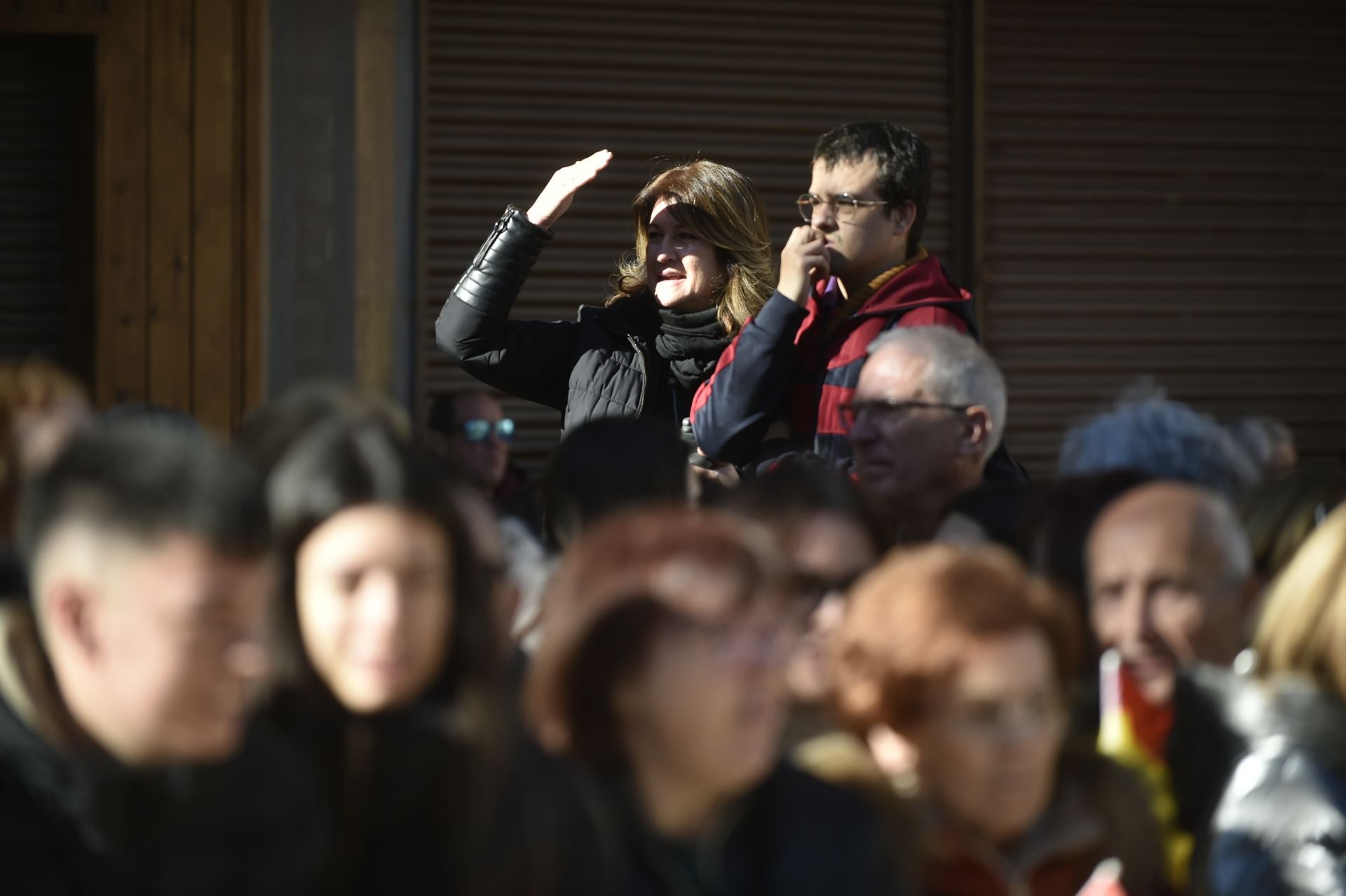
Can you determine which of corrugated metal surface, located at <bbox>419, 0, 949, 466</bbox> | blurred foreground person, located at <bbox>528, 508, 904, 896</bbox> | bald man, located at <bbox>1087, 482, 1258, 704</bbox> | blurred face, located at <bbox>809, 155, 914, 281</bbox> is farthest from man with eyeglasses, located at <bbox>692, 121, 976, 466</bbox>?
corrugated metal surface, located at <bbox>419, 0, 949, 466</bbox>

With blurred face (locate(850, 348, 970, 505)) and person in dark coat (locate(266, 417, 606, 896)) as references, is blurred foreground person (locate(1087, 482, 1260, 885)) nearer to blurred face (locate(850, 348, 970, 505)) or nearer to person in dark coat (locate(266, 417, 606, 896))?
blurred face (locate(850, 348, 970, 505))

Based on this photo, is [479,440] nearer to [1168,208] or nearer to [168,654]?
[1168,208]

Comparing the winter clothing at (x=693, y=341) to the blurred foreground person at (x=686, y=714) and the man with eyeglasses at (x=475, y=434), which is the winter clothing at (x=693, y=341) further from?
the blurred foreground person at (x=686, y=714)

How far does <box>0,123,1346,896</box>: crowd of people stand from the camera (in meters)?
1.80

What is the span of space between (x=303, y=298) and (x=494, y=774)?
459cm

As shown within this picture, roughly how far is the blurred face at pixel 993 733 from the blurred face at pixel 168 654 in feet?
2.86

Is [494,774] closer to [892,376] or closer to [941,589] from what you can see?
[941,589]

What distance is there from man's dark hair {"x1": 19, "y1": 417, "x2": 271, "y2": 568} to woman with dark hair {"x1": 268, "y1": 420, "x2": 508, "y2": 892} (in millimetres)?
221

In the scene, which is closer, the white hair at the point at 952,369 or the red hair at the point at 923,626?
the red hair at the point at 923,626

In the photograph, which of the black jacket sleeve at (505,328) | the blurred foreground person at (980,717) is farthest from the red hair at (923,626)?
the black jacket sleeve at (505,328)

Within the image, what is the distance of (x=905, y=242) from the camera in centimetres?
412

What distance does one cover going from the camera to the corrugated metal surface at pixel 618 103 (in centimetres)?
680

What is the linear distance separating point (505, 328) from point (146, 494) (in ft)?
8.29

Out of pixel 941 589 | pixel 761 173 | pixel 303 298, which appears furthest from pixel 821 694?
pixel 761 173
